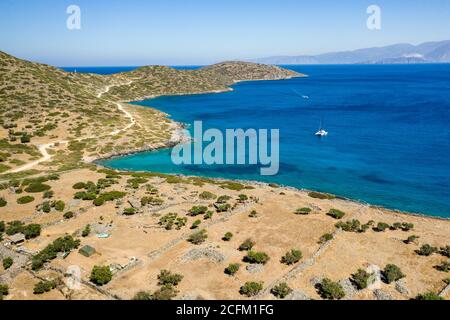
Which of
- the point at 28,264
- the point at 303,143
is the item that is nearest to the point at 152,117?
the point at 303,143

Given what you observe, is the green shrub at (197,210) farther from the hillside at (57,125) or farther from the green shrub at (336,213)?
the hillside at (57,125)

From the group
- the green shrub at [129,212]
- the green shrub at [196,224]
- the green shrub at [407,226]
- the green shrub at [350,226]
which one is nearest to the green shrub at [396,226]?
the green shrub at [407,226]

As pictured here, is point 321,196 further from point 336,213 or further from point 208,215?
point 208,215

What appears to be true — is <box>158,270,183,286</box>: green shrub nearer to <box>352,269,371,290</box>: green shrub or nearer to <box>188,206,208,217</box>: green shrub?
<box>188,206,208,217</box>: green shrub

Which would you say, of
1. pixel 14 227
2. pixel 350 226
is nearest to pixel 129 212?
pixel 14 227

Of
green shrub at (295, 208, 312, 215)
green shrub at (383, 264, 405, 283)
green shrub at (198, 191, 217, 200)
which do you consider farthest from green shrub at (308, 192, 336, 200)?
green shrub at (383, 264, 405, 283)
